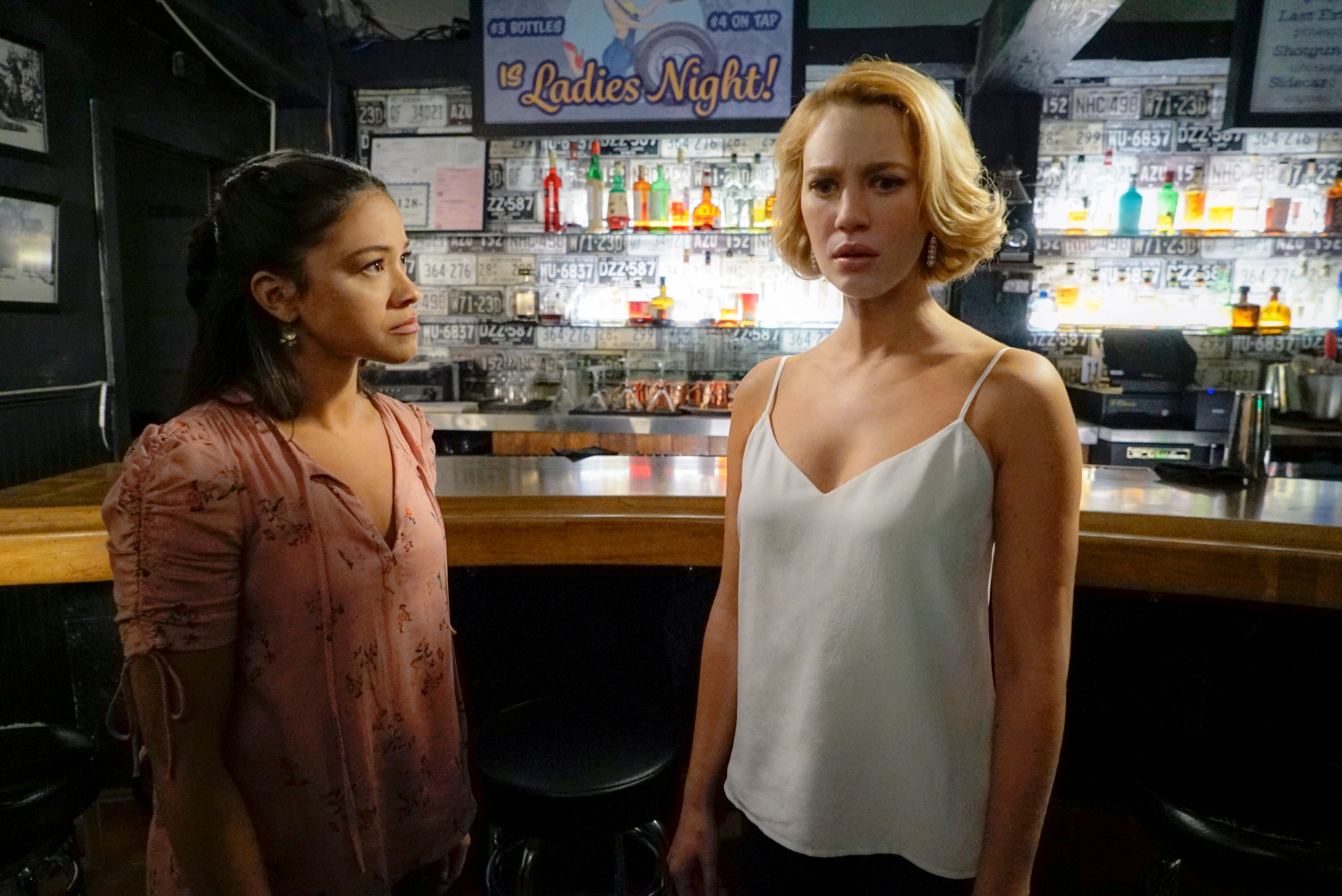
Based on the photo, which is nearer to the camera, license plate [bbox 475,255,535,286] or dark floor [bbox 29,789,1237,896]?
dark floor [bbox 29,789,1237,896]

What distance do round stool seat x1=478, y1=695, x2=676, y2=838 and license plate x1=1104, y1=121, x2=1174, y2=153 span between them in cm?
485

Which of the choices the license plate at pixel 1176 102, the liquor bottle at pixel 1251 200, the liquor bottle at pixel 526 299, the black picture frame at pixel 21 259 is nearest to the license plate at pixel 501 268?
the liquor bottle at pixel 526 299

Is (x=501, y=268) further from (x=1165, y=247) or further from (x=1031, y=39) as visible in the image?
(x=1165, y=247)

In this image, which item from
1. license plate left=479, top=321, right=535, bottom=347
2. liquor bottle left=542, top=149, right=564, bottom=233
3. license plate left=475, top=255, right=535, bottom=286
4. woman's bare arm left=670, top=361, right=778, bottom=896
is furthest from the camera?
license plate left=479, top=321, right=535, bottom=347

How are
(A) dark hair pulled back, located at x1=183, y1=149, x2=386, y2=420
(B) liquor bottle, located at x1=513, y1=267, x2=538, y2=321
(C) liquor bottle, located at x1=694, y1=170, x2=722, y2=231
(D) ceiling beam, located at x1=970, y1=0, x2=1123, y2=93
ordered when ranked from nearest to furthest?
1. (A) dark hair pulled back, located at x1=183, y1=149, x2=386, y2=420
2. (D) ceiling beam, located at x1=970, y1=0, x2=1123, y2=93
3. (C) liquor bottle, located at x1=694, y1=170, x2=722, y2=231
4. (B) liquor bottle, located at x1=513, y1=267, x2=538, y2=321

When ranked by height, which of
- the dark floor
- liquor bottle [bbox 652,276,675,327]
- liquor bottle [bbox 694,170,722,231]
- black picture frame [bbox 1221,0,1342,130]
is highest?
black picture frame [bbox 1221,0,1342,130]

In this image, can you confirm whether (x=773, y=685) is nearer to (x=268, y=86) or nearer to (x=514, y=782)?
(x=514, y=782)

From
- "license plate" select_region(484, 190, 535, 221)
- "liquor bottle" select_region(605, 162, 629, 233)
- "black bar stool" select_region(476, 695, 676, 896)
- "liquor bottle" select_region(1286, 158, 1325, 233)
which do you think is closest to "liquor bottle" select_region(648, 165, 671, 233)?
"liquor bottle" select_region(605, 162, 629, 233)

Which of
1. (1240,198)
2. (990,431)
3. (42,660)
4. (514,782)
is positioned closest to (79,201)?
(42,660)

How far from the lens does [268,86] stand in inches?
171

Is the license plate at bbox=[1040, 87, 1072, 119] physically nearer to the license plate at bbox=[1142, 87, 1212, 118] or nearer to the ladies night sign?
the license plate at bbox=[1142, 87, 1212, 118]

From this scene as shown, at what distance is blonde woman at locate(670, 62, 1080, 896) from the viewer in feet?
3.05

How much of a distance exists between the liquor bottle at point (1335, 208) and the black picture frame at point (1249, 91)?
929 mm

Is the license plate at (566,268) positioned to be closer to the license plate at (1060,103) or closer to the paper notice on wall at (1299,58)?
the license plate at (1060,103)
